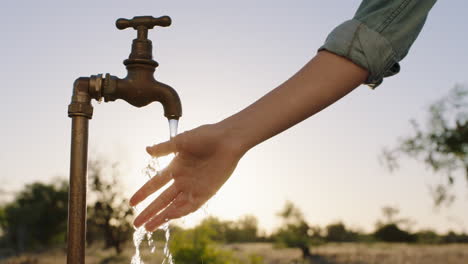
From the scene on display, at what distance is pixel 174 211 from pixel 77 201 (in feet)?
1.79

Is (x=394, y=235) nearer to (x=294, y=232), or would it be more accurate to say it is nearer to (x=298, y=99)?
(x=294, y=232)

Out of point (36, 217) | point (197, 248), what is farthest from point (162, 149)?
point (36, 217)

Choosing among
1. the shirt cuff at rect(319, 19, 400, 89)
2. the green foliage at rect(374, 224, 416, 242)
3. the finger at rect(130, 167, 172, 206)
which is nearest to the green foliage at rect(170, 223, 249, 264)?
the finger at rect(130, 167, 172, 206)

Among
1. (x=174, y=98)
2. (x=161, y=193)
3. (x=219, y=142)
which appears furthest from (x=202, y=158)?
(x=174, y=98)

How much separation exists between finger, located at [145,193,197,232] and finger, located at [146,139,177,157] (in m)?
0.11

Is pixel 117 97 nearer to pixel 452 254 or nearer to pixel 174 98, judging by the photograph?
pixel 174 98

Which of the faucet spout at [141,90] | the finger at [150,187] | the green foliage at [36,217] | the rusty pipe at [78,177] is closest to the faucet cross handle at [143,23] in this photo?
the faucet spout at [141,90]

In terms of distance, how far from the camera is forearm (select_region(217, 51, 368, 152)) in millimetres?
989

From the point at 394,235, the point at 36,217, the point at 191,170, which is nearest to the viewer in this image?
the point at 191,170

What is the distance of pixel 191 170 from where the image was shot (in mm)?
1144

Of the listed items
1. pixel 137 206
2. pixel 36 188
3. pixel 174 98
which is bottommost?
pixel 137 206

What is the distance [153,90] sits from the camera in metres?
1.79

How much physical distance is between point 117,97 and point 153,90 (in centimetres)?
14

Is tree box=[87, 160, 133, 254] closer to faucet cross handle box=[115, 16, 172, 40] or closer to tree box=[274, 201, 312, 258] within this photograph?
tree box=[274, 201, 312, 258]
